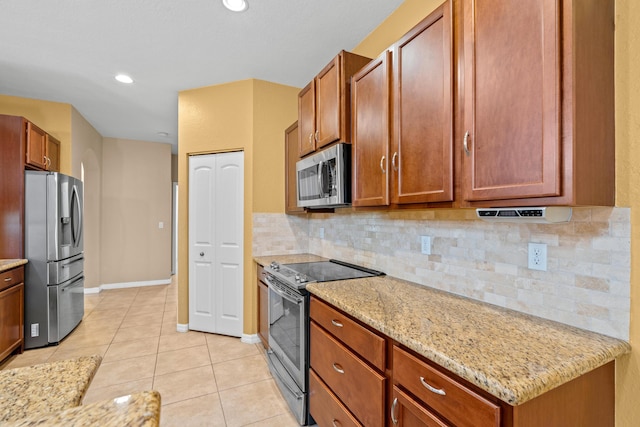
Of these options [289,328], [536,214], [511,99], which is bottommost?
[289,328]

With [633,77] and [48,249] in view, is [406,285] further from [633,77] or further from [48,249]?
[48,249]

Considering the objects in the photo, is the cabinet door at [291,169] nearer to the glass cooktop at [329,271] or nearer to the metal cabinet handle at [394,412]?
the glass cooktop at [329,271]

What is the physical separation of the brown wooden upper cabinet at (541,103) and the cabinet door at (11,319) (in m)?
3.84

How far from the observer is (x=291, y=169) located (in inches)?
127

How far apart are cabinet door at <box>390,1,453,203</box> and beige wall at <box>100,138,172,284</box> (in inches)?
217

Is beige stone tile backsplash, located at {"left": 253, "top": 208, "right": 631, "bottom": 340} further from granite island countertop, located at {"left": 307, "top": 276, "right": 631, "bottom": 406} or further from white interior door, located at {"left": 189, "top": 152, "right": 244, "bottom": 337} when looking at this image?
white interior door, located at {"left": 189, "top": 152, "right": 244, "bottom": 337}

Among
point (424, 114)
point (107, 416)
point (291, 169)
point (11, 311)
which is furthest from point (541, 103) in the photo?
point (11, 311)

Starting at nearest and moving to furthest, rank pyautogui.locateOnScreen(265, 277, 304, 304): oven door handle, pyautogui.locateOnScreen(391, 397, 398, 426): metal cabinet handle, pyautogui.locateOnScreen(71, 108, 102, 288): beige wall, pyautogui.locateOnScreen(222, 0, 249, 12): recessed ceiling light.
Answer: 1. pyautogui.locateOnScreen(391, 397, 398, 426): metal cabinet handle
2. pyautogui.locateOnScreen(265, 277, 304, 304): oven door handle
3. pyautogui.locateOnScreen(222, 0, 249, 12): recessed ceiling light
4. pyautogui.locateOnScreen(71, 108, 102, 288): beige wall

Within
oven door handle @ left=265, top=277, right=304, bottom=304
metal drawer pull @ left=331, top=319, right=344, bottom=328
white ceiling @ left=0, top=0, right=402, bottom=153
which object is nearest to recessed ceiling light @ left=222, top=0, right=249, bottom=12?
white ceiling @ left=0, top=0, right=402, bottom=153

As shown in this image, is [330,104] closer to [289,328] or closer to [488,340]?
[289,328]

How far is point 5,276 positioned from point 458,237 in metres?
3.72

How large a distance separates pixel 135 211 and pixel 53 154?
2.11 metres

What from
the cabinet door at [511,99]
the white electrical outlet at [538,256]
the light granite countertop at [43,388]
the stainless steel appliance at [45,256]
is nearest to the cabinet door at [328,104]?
the cabinet door at [511,99]

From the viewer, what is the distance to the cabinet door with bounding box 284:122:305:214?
315 cm
